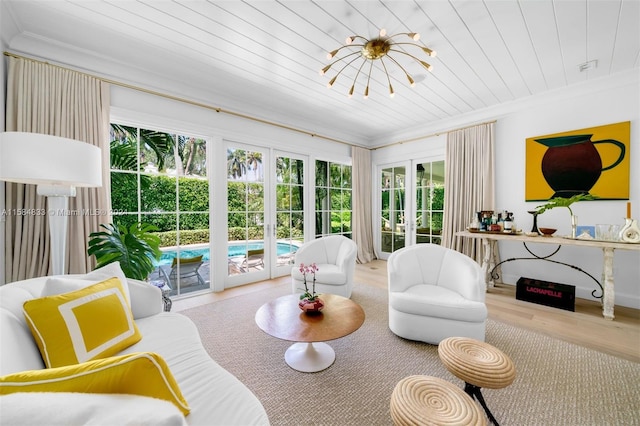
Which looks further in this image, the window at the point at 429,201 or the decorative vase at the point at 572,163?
the window at the point at 429,201

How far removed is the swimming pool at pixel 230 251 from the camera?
3.26 meters

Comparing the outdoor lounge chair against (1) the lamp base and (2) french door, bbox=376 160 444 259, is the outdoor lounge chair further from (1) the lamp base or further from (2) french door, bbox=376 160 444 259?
(2) french door, bbox=376 160 444 259

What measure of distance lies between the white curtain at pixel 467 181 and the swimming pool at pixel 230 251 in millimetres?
2724

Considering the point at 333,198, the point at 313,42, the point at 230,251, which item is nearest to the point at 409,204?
the point at 333,198

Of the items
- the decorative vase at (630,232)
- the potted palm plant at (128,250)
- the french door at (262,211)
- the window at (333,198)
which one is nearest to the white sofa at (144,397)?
the potted palm plant at (128,250)

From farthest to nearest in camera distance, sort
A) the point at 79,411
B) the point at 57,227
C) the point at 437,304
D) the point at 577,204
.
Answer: the point at 577,204 → the point at 437,304 → the point at 57,227 → the point at 79,411

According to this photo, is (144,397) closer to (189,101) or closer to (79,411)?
(79,411)

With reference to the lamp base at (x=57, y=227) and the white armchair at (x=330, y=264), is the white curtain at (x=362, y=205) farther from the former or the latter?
the lamp base at (x=57, y=227)

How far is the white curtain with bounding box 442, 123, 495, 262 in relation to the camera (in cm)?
381

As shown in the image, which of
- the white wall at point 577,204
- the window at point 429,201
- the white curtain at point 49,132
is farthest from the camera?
the window at point 429,201

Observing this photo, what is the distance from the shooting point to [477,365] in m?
1.27

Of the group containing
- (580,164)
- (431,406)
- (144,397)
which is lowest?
(431,406)

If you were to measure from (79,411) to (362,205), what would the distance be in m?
5.01

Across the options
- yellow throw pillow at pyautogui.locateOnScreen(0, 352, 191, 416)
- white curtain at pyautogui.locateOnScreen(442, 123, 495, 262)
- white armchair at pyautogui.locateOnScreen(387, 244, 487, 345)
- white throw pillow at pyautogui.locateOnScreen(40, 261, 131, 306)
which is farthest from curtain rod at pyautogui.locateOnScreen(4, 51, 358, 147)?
yellow throw pillow at pyautogui.locateOnScreen(0, 352, 191, 416)
